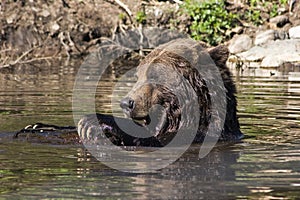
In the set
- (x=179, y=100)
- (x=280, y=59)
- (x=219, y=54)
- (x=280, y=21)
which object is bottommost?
(x=280, y=59)

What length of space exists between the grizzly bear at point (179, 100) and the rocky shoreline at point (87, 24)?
12.4m

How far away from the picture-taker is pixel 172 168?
19.4ft

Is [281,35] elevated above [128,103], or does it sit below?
below

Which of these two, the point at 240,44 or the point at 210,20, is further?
the point at 210,20

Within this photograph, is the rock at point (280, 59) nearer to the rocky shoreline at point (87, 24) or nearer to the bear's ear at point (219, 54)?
the rocky shoreline at point (87, 24)

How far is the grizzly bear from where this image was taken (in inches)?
283

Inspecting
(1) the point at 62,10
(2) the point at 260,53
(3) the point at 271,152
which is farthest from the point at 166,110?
(1) the point at 62,10

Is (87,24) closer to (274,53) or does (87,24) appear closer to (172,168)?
(274,53)

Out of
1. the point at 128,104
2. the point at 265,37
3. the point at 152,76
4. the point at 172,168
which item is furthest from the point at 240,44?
the point at 172,168

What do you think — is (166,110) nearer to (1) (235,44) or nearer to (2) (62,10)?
(1) (235,44)

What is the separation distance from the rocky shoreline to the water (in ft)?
33.8

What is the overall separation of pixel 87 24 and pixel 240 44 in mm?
4545

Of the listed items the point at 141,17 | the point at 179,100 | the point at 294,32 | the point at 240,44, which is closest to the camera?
the point at 179,100

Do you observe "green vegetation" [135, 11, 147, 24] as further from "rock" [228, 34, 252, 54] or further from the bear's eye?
the bear's eye
